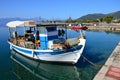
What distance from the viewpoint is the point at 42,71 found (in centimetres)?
1828

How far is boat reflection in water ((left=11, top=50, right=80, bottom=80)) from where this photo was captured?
1648 cm

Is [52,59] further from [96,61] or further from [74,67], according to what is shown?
[96,61]

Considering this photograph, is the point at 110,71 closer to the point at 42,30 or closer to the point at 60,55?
the point at 60,55

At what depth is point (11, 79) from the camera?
52.6ft

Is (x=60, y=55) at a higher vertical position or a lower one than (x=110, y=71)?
higher

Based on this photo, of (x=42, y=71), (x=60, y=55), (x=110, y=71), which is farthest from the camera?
(x=42, y=71)

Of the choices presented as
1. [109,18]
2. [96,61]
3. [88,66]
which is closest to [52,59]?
[88,66]

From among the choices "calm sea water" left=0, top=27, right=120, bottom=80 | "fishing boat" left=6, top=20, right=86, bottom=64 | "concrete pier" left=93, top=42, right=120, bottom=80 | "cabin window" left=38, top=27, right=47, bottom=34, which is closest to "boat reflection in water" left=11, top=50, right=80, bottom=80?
"calm sea water" left=0, top=27, right=120, bottom=80

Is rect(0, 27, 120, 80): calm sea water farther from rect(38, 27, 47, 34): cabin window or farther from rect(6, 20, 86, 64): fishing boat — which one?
rect(38, 27, 47, 34): cabin window

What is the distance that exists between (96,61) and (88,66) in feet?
7.18

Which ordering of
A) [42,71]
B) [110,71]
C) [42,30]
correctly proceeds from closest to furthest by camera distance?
[110,71]
[42,71]
[42,30]

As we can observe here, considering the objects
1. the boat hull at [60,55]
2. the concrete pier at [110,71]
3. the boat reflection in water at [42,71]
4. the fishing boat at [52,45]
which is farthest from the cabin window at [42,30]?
the concrete pier at [110,71]

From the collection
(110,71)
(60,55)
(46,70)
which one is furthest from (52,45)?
(110,71)

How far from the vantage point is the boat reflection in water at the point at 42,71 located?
649 inches
